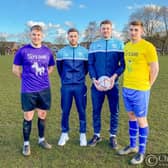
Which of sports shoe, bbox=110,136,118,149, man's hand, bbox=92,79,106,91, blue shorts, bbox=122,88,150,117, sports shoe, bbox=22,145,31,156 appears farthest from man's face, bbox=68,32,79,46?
sports shoe, bbox=22,145,31,156

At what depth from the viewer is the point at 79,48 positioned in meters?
4.63

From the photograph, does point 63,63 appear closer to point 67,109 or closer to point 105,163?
point 67,109

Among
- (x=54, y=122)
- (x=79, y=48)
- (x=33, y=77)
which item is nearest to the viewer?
(x=33, y=77)

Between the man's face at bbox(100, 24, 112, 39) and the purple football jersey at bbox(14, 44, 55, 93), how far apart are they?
3.25 ft

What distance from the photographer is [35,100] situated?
4.43m

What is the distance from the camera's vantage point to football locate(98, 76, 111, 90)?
4.45m

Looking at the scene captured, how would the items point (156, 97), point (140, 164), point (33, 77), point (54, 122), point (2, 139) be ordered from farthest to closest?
point (156, 97), point (54, 122), point (2, 139), point (33, 77), point (140, 164)

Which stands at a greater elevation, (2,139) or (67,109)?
(67,109)

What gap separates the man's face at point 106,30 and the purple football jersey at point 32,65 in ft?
3.25

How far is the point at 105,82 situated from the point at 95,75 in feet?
0.77

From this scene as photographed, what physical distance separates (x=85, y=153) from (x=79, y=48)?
1.78 metres

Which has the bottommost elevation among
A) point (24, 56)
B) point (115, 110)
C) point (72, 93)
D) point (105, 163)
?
point (105, 163)

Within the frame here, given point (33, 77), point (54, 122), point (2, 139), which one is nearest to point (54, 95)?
point (54, 122)

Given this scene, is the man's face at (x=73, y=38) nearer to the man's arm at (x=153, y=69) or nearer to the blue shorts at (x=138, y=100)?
the blue shorts at (x=138, y=100)
